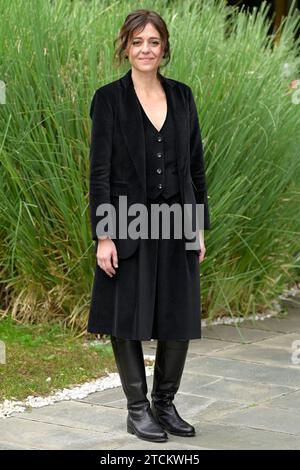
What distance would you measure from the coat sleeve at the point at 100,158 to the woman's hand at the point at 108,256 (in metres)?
0.05

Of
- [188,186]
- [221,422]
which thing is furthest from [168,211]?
[221,422]

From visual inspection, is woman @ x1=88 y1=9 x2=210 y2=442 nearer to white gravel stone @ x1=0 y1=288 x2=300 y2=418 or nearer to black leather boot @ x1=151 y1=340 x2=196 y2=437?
black leather boot @ x1=151 y1=340 x2=196 y2=437

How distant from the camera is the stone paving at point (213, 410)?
4543mm

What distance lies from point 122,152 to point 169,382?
3.24 feet

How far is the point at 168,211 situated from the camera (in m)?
4.52

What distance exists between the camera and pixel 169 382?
4.63m

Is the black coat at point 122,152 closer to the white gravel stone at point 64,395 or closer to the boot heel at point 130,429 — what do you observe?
the boot heel at point 130,429

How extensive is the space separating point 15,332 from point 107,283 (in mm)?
2075

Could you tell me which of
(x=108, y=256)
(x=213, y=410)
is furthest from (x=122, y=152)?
(x=213, y=410)

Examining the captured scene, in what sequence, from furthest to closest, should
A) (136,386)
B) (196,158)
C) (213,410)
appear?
Answer: (213,410) < (196,158) < (136,386)

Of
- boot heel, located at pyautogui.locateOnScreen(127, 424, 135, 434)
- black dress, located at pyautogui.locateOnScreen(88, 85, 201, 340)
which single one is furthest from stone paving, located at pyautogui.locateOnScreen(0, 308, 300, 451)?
black dress, located at pyautogui.locateOnScreen(88, 85, 201, 340)

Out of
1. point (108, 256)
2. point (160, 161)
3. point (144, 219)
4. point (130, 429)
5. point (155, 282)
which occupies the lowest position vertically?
point (130, 429)

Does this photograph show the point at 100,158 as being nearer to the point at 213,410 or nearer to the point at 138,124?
the point at 138,124

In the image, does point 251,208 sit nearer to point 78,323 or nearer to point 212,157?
point 212,157
